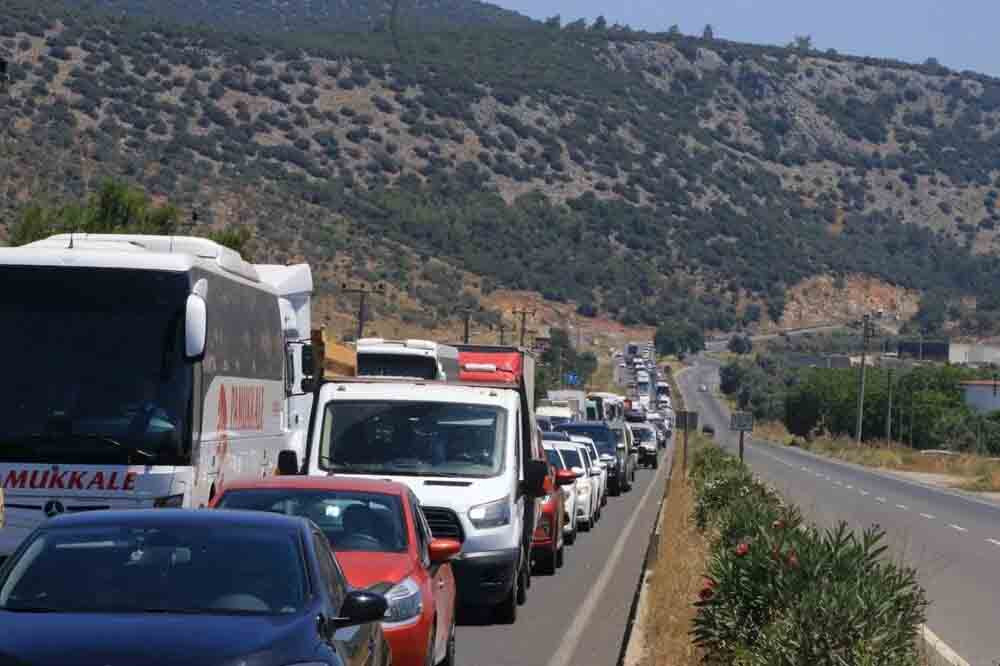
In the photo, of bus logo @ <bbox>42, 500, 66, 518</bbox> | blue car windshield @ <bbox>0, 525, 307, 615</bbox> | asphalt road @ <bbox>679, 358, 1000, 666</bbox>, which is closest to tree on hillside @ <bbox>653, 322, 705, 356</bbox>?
asphalt road @ <bbox>679, 358, 1000, 666</bbox>

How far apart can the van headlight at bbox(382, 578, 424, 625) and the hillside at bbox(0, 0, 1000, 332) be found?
5608 cm

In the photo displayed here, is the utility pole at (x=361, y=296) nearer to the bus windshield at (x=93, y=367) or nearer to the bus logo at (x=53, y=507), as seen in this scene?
the bus windshield at (x=93, y=367)

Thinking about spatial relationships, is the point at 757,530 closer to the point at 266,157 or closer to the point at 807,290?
the point at 266,157

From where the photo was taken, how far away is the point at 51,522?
8.91 metres

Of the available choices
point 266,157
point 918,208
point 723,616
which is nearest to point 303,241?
point 266,157

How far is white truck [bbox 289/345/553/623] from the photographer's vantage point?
1650 centimetres

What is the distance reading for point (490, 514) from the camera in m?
16.6

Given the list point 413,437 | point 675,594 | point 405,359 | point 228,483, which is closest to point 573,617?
point 675,594

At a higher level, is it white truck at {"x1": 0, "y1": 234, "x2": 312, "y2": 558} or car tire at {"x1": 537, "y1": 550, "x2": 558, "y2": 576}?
white truck at {"x1": 0, "y1": 234, "x2": 312, "y2": 558}

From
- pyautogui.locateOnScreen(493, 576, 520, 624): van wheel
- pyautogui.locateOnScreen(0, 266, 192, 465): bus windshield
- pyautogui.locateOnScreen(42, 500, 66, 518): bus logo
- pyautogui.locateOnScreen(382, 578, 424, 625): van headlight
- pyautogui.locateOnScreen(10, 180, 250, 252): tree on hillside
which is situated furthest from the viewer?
pyautogui.locateOnScreen(10, 180, 250, 252): tree on hillside

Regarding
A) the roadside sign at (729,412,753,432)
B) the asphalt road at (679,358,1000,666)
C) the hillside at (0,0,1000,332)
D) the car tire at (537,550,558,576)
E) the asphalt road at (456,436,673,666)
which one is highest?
the hillside at (0,0,1000,332)

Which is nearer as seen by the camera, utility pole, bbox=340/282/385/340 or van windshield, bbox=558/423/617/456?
van windshield, bbox=558/423/617/456

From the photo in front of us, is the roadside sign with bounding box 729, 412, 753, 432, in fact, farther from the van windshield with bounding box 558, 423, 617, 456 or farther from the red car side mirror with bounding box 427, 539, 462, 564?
the red car side mirror with bounding box 427, 539, 462, 564

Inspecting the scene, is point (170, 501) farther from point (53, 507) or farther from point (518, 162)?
point (518, 162)
